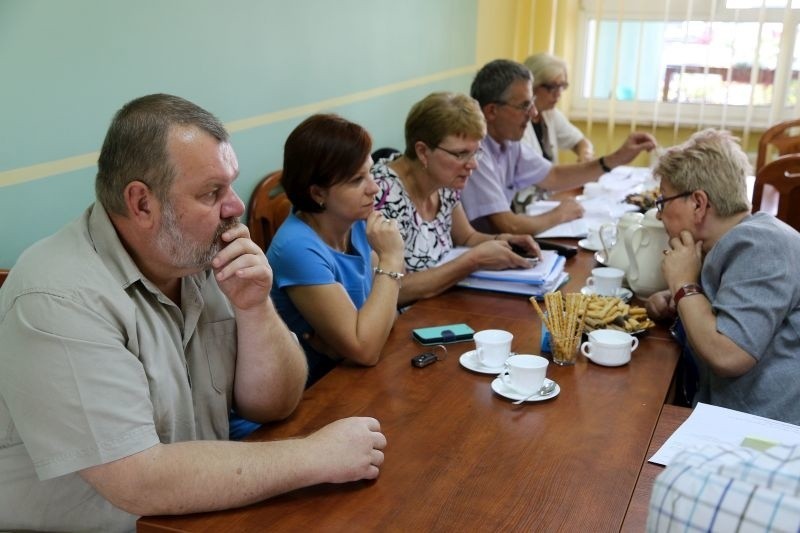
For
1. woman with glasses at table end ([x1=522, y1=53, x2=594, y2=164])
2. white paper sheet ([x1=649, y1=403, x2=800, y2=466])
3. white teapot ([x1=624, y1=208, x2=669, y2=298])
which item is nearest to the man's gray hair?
woman with glasses at table end ([x1=522, y1=53, x2=594, y2=164])

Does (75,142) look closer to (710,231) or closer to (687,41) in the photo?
(710,231)

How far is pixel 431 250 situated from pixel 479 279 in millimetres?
249

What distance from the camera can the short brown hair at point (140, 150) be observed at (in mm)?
1230

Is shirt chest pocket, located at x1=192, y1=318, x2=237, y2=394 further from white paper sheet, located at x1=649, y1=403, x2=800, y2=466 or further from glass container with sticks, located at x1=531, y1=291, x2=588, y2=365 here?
white paper sheet, located at x1=649, y1=403, x2=800, y2=466

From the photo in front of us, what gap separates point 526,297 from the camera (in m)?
2.14

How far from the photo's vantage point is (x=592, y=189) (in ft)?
11.6

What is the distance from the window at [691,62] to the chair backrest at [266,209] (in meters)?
3.03

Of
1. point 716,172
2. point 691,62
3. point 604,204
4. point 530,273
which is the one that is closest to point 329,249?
point 530,273

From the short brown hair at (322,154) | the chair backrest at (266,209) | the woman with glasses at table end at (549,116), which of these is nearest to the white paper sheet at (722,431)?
the short brown hair at (322,154)

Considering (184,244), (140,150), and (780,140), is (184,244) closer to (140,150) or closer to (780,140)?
(140,150)

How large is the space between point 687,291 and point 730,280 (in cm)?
12

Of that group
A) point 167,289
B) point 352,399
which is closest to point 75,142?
point 167,289

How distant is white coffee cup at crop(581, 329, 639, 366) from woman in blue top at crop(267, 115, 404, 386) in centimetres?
45

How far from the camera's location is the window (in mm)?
4535
